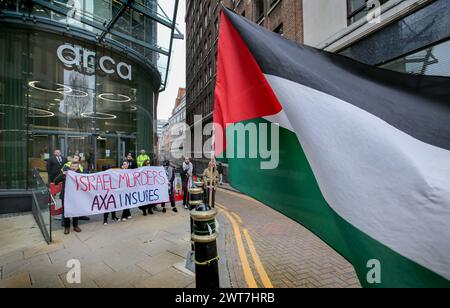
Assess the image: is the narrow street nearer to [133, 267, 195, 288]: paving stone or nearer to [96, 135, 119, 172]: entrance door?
[133, 267, 195, 288]: paving stone

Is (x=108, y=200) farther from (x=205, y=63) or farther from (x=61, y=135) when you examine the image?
(x=205, y=63)

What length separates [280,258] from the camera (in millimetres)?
4703

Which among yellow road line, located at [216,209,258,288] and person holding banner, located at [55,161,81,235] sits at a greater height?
person holding banner, located at [55,161,81,235]

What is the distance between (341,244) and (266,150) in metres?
0.90

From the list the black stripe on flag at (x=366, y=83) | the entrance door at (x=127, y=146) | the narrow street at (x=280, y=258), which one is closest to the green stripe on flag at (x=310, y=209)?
the black stripe on flag at (x=366, y=83)

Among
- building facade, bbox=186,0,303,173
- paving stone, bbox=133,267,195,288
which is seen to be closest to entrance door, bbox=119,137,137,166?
building facade, bbox=186,0,303,173

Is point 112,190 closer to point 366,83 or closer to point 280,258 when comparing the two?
point 280,258

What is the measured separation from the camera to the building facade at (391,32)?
22.0 ft

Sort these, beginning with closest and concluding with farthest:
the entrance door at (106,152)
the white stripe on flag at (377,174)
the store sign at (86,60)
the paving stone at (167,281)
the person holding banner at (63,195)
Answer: the white stripe on flag at (377,174), the paving stone at (167,281), the person holding banner at (63,195), the store sign at (86,60), the entrance door at (106,152)

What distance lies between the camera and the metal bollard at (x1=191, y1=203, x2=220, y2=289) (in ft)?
7.79

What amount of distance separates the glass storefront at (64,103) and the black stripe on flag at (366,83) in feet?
31.5

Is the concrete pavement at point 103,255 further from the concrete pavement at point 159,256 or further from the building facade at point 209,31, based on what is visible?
the building facade at point 209,31

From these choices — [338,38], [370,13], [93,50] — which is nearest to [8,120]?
[93,50]

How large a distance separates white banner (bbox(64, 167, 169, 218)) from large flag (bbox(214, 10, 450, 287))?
554 centimetres
